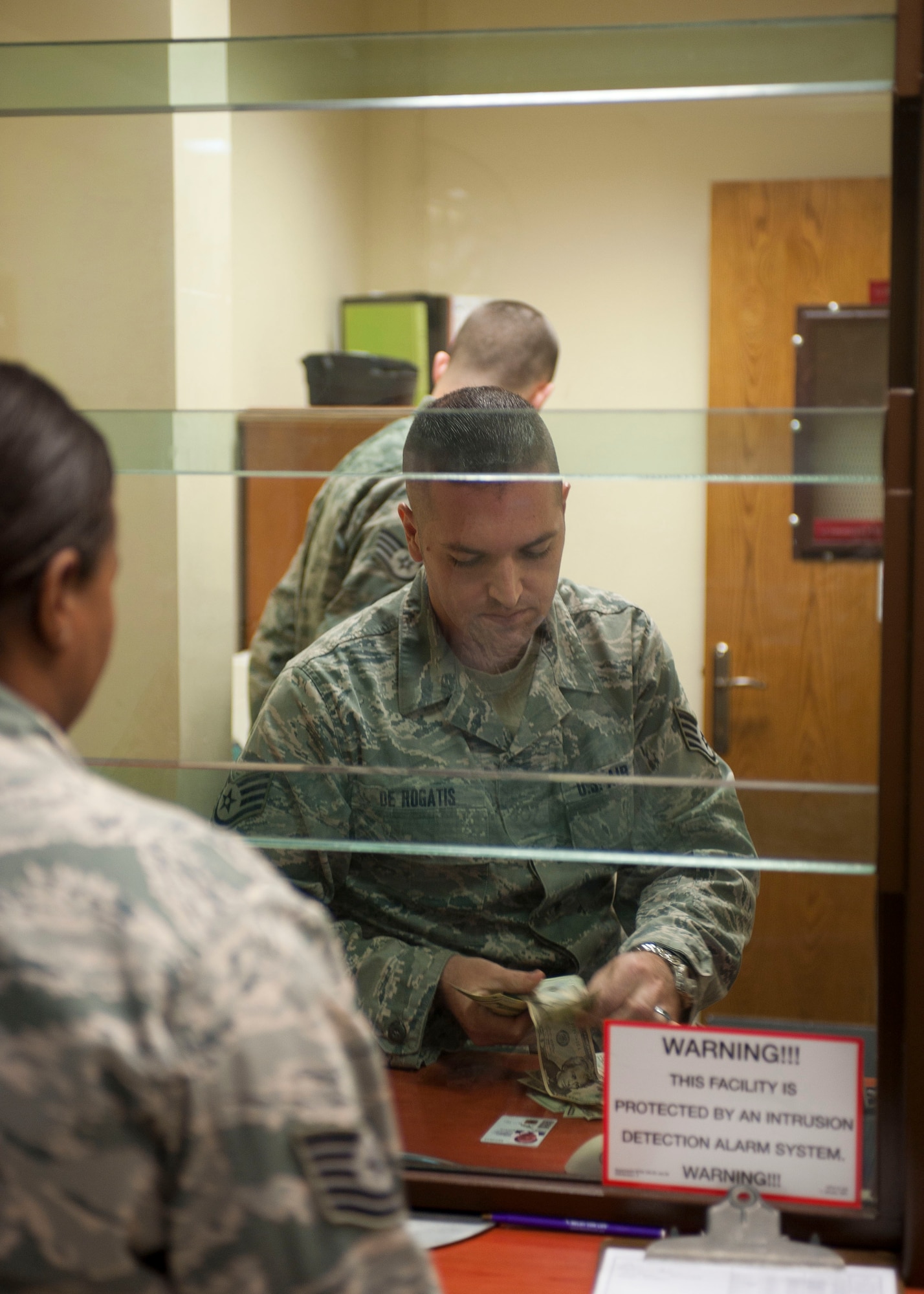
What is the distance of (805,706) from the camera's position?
111 centimetres

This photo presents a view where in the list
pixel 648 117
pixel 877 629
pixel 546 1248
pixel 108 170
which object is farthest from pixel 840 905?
pixel 108 170

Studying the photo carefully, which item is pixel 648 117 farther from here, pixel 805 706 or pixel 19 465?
pixel 19 465

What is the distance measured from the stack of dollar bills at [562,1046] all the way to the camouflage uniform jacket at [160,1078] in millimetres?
550

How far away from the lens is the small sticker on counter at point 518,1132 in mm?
1110

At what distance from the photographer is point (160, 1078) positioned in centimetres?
57

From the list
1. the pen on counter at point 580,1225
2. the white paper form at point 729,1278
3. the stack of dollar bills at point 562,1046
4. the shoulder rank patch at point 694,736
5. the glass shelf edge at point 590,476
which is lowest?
the pen on counter at point 580,1225

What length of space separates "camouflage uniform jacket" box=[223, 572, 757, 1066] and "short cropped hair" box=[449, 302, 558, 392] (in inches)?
9.9

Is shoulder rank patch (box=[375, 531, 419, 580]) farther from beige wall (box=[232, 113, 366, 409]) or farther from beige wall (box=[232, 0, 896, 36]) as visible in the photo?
beige wall (box=[232, 0, 896, 36])

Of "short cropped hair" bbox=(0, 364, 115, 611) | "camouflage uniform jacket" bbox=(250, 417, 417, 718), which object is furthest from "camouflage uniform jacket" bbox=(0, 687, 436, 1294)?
"camouflage uniform jacket" bbox=(250, 417, 417, 718)

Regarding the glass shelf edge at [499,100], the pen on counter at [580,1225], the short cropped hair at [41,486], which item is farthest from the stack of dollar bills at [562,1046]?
the glass shelf edge at [499,100]

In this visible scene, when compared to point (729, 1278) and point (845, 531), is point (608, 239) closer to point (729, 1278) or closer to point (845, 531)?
point (845, 531)

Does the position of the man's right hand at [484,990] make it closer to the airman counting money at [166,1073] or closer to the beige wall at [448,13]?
the airman counting money at [166,1073]

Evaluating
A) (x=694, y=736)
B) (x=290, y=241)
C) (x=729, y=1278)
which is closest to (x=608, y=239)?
(x=290, y=241)

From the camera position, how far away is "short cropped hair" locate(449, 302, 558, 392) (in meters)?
1.27
